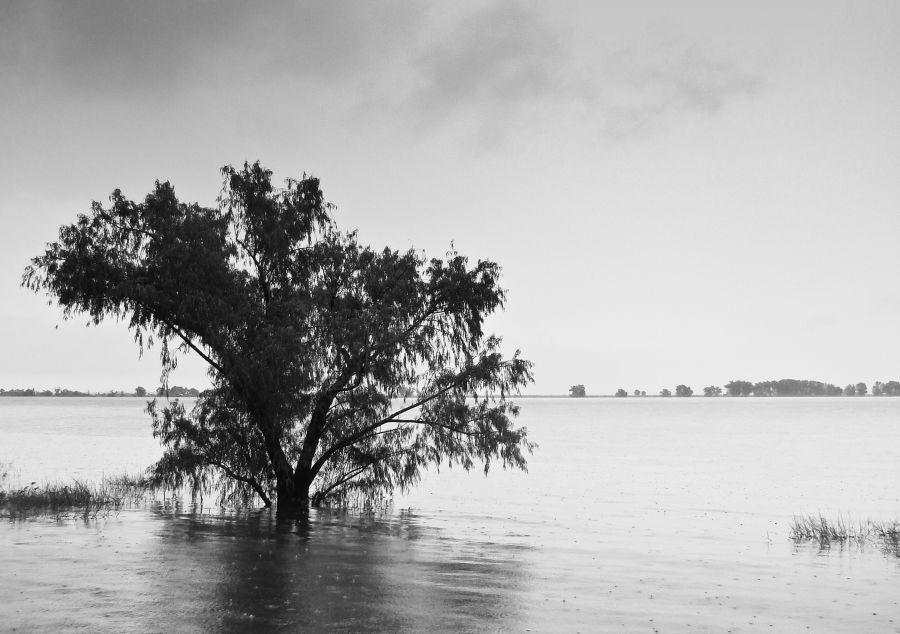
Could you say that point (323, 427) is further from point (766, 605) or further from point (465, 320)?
point (766, 605)

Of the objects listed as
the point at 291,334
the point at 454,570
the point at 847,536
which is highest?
the point at 291,334

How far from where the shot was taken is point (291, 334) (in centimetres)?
2823

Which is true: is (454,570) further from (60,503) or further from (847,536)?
(60,503)

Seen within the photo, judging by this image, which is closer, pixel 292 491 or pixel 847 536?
pixel 847 536

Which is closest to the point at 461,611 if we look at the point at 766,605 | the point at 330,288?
the point at 766,605

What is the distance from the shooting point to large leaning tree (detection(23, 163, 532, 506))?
92.9 feet

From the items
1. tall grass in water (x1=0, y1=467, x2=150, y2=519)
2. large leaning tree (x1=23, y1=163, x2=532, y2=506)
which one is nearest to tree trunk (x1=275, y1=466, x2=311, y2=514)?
large leaning tree (x1=23, y1=163, x2=532, y2=506)

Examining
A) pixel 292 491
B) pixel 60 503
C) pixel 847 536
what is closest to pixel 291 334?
pixel 292 491

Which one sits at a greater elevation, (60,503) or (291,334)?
(291,334)

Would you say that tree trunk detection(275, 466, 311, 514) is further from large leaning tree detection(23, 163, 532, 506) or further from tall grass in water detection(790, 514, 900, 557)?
tall grass in water detection(790, 514, 900, 557)

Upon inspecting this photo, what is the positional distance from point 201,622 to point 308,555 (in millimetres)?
7414

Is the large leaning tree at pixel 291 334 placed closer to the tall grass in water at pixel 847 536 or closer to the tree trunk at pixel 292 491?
the tree trunk at pixel 292 491

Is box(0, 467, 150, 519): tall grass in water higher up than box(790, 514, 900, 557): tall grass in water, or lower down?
higher up

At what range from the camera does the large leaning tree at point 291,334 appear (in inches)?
1115
